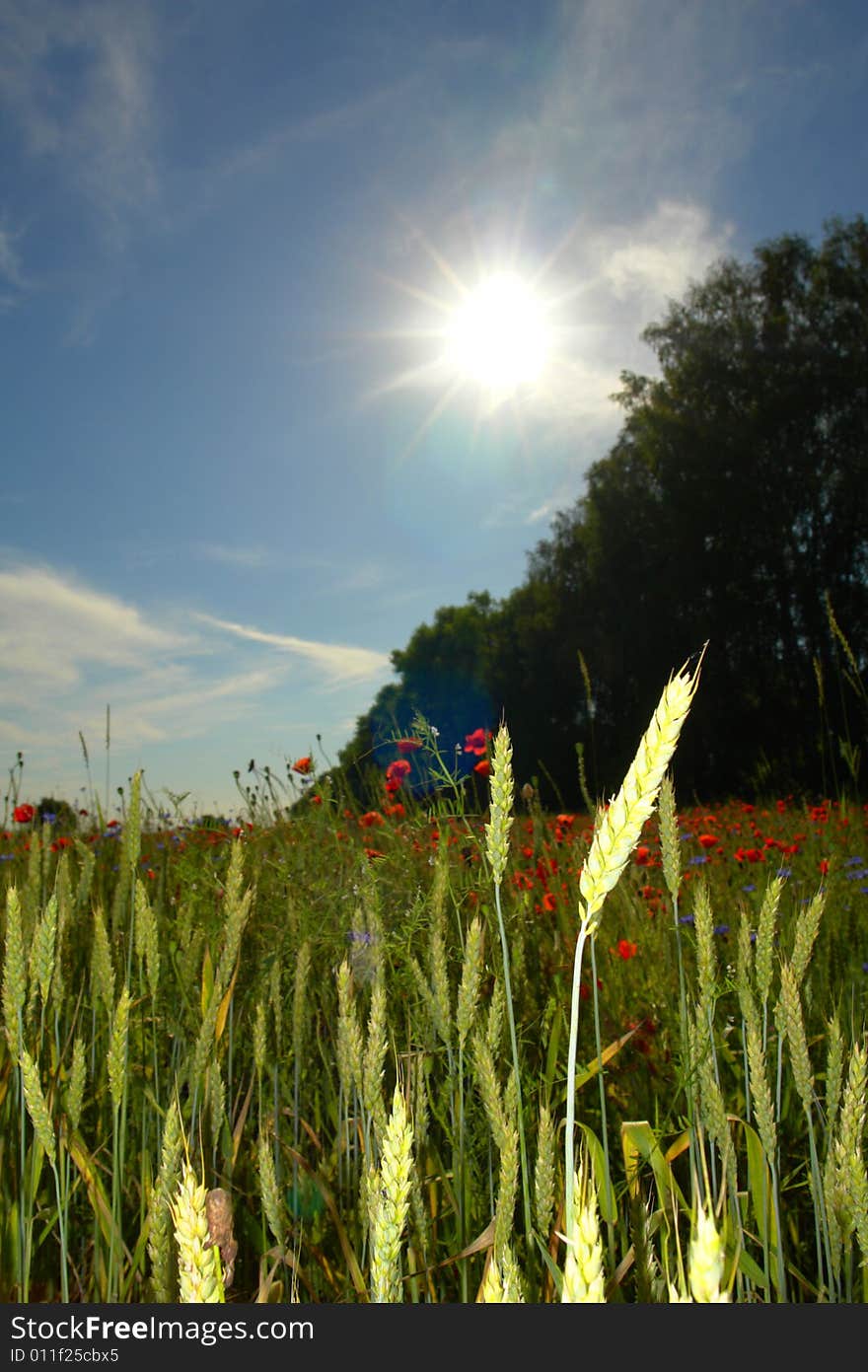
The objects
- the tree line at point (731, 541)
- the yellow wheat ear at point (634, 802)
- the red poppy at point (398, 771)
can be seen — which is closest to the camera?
the yellow wheat ear at point (634, 802)

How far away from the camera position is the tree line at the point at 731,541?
21.3 meters

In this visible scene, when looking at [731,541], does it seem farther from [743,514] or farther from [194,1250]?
[194,1250]

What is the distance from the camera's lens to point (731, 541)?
74.5 feet

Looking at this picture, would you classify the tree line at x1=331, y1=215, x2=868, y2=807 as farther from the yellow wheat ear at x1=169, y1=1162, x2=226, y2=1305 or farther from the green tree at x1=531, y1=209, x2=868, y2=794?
the yellow wheat ear at x1=169, y1=1162, x2=226, y2=1305

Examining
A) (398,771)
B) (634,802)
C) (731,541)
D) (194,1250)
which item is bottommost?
(194,1250)

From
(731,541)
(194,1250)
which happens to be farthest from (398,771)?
(731,541)

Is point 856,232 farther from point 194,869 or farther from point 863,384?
point 194,869

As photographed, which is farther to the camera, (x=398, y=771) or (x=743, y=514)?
(x=743, y=514)

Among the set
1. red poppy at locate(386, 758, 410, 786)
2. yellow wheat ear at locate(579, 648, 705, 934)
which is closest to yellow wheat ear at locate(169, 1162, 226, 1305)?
yellow wheat ear at locate(579, 648, 705, 934)

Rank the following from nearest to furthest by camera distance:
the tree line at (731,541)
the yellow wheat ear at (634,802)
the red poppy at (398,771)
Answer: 1. the yellow wheat ear at (634,802)
2. the red poppy at (398,771)
3. the tree line at (731,541)

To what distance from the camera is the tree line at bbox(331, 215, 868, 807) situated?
21297 millimetres

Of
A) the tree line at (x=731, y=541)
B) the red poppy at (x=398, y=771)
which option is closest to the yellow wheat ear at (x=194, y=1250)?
the red poppy at (x=398, y=771)

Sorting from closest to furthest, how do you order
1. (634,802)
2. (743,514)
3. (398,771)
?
1. (634,802)
2. (398,771)
3. (743,514)

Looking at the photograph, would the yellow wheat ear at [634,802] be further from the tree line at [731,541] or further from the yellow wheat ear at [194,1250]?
the tree line at [731,541]
